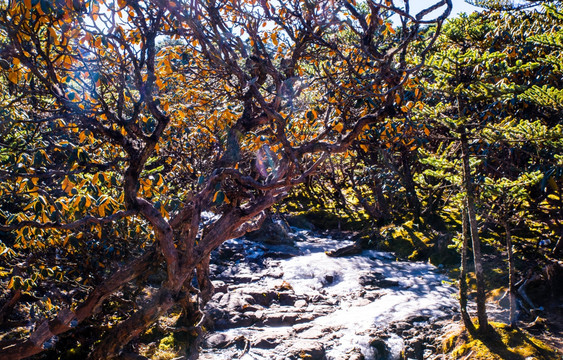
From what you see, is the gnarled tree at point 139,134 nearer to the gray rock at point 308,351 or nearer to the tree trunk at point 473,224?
the tree trunk at point 473,224

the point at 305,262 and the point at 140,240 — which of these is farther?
the point at 305,262

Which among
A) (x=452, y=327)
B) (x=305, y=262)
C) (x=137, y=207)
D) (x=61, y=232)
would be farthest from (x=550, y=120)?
(x=61, y=232)

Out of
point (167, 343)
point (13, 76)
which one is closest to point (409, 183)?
point (167, 343)

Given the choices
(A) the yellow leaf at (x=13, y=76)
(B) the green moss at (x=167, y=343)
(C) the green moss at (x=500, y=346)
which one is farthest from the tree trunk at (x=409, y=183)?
(A) the yellow leaf at (x=13, y=76)

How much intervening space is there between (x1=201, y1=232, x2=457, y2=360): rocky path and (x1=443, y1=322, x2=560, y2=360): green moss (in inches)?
22.8

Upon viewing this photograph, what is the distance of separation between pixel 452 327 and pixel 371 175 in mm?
7174

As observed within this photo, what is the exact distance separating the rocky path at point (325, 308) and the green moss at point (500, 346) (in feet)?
1.90

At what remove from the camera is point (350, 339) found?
7.17 m

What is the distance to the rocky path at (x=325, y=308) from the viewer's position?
693 cm

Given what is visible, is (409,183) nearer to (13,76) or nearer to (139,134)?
(139,134)

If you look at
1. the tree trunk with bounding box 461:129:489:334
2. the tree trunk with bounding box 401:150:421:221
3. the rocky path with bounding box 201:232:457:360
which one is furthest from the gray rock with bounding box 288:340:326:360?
the tree trunk with bounding box 401:150:421:221

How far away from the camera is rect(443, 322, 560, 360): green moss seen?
5.51m

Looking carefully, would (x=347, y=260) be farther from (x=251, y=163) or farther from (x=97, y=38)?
(x=97, y=38)

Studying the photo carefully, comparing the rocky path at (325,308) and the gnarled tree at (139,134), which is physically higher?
the gnarled tree at (139,134)
